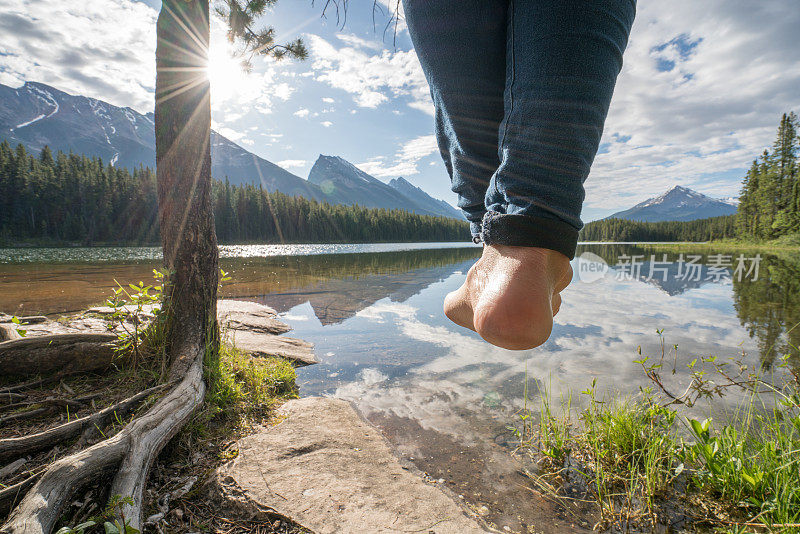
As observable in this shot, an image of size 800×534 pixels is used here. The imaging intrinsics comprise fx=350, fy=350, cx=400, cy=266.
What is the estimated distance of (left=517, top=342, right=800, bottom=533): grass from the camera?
6.47ft

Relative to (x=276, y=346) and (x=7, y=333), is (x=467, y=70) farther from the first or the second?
(x=276, y=346)

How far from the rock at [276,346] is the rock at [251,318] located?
1.15ft

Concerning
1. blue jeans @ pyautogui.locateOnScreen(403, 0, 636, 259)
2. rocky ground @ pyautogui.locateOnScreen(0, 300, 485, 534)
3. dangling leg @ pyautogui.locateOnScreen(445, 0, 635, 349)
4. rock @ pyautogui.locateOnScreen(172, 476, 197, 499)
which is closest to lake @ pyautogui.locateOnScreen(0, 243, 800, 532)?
rocky ground @ pyautogui.locateOnScreen(0, 300, 485, 534)

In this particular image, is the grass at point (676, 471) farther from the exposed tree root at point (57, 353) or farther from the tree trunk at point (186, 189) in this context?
the exposed tree root at point (57, 353)

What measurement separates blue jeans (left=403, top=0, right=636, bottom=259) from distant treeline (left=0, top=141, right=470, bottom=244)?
5823 centimetres

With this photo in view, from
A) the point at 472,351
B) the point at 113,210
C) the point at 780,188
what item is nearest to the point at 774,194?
the point at 780,188

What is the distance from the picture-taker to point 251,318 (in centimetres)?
664

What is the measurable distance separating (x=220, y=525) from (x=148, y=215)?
208ft

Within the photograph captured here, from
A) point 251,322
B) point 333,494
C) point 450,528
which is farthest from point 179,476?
point 251,322

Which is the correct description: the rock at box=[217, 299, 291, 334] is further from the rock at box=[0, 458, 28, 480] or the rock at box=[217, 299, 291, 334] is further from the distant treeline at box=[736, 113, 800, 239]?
the distant treeline at box=[736, 113, 800, 239]

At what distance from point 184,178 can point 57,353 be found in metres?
1.71

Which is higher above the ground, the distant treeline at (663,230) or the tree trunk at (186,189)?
the distant treeline at (663,230)

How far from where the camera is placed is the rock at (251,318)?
601 cm

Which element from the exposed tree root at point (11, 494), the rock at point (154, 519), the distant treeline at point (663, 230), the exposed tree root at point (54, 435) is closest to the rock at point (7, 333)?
the exposed tree root at point (54, 435)
